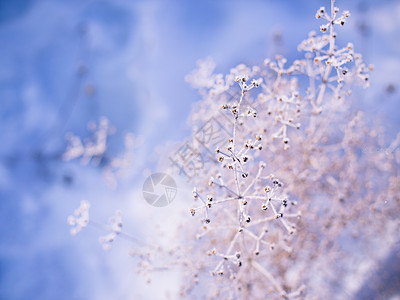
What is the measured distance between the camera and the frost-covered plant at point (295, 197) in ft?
20.3

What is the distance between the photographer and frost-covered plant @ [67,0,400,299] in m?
6.20

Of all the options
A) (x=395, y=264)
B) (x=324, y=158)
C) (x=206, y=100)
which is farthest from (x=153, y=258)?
(x=395, y=264)

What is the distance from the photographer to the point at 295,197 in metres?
7.78

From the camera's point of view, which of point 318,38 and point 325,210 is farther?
point 325,210

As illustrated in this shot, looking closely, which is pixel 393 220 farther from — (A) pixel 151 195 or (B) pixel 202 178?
(A) pixel 151 195

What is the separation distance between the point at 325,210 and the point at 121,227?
6.03 meters

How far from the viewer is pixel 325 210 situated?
8.03 meters

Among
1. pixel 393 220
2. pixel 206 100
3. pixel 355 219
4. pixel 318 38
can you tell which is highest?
pixel 206 100
